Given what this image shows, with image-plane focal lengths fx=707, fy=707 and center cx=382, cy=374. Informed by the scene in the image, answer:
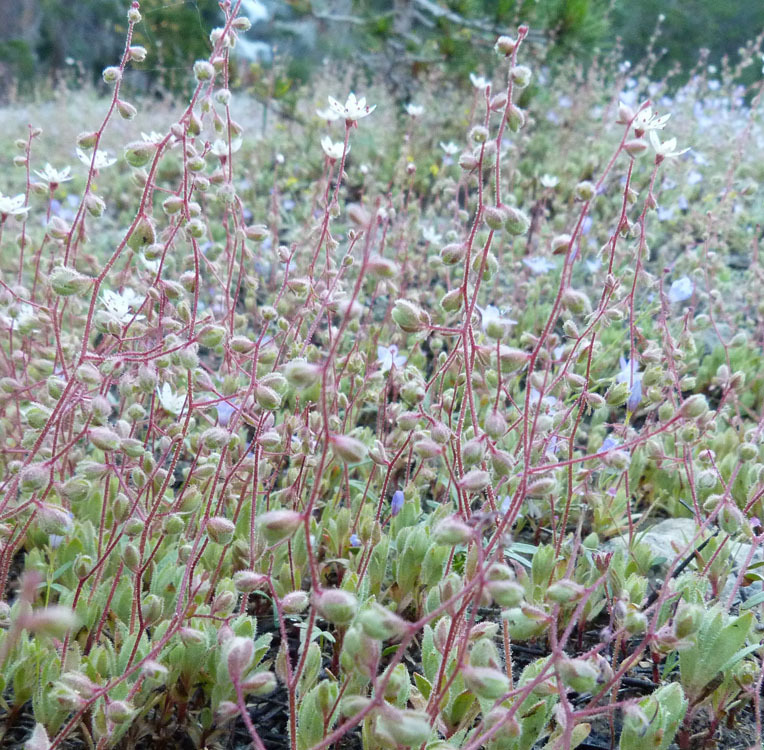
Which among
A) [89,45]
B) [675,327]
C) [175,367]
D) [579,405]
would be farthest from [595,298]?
[89,45]

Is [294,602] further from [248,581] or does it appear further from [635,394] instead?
[635,394]

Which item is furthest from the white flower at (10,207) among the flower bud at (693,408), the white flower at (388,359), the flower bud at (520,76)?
the flower bud at (693,408)

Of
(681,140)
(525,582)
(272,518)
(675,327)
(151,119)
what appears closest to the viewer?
(272,518)

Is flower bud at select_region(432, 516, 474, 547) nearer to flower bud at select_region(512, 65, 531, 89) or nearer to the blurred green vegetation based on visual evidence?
flower bud at select_region(512, 65, 531, 89)

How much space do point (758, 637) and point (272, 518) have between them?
1072 millimetres

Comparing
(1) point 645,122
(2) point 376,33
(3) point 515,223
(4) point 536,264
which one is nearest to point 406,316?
(3) point 515,223

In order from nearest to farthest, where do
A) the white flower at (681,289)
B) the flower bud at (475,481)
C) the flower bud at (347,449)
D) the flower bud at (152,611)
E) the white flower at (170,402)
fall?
the flower bud at (347,449), the flower bud at (475,481), the flower bud at (152,611), the white flower at (170,402), the white flower at (681,289)

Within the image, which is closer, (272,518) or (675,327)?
(272,518)

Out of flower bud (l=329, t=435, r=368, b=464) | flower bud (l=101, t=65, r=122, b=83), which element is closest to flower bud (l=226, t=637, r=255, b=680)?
flower bud (l=329, t=435, r=368, b=464)

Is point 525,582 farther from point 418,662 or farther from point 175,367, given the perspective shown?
point 175,367

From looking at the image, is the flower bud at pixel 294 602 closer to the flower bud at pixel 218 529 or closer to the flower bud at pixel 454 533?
the flower bud at pixel 218 529

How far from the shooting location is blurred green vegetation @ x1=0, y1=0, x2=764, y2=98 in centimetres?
564

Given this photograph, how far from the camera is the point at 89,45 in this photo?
59.7 feet

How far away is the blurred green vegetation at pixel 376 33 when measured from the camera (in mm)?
5641
